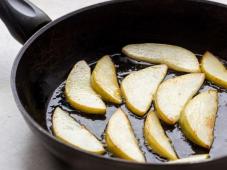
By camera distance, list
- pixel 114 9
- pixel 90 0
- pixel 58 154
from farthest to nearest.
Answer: pixel 90 0, pixel 114 9, pixel 58 154

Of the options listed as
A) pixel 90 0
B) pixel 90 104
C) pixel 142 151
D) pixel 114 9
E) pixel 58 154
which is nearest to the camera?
pixel 58 154

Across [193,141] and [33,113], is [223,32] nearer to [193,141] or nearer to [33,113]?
[193,141]

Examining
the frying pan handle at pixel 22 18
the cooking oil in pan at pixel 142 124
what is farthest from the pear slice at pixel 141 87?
the frying pan handle at pixel 22 18

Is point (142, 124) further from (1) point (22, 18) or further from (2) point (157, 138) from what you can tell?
(1) point (22, 18)

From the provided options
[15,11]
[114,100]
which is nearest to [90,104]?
[114,100]

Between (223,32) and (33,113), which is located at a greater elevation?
(223,32)

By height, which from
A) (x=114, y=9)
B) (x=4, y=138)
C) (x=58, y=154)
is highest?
(x=114, y=9)
